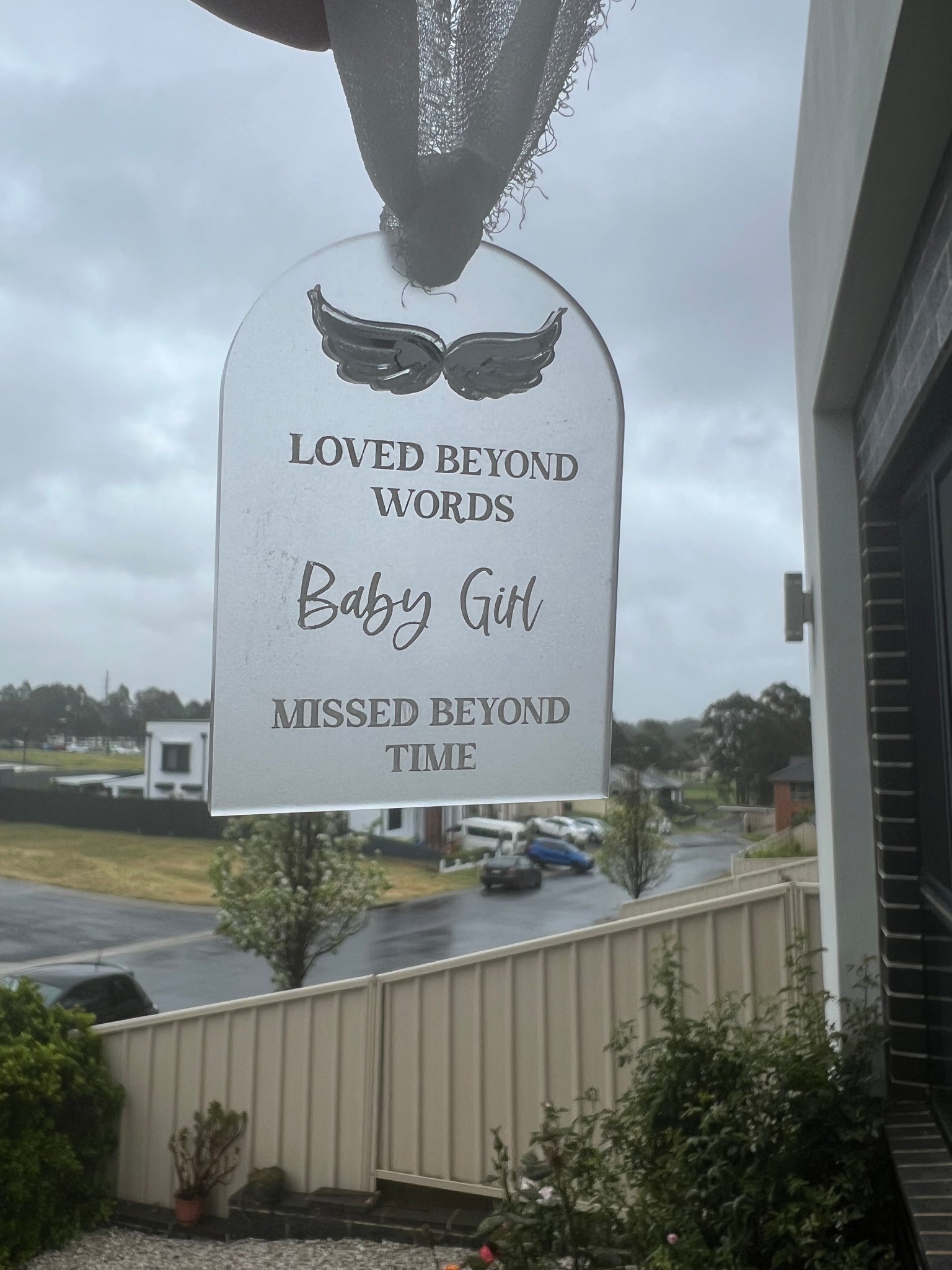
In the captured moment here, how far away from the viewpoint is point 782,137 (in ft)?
9.18

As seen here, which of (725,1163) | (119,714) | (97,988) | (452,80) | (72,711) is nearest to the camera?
(452,80)

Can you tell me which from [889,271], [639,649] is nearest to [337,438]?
[639,649]

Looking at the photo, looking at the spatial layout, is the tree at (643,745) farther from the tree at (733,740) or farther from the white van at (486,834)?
the white van at (486,834)

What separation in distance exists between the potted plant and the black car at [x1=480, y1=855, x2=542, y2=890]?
233 cm

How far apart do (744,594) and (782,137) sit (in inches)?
65.7

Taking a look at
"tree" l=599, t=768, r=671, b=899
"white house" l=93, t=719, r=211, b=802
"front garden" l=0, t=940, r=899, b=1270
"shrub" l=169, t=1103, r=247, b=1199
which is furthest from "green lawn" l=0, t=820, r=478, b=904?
"front garden" l=0, t=940, r=899, b=1270

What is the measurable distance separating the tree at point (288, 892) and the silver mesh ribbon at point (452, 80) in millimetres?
5744

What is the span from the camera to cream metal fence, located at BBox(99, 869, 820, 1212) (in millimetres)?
2449

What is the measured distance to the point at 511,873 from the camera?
5098 millimetres

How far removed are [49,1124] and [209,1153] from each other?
0.48 meters

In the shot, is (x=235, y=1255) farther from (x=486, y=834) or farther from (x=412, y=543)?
(x=412, y=543)

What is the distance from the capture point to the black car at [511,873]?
5.08 meters

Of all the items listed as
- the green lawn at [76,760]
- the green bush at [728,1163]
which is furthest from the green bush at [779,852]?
the green bush at [728,1163]

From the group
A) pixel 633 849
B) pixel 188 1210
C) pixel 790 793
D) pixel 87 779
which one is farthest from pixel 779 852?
pixel 87 779
